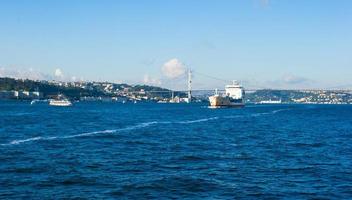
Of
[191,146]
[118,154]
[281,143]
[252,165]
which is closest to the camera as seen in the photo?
[252,165]

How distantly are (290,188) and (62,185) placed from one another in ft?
33.1

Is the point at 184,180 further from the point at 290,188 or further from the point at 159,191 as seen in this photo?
the point at 290,188

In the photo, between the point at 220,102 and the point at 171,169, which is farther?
the point at 220,102

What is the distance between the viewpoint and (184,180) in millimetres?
25656

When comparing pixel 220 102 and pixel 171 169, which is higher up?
pixel 220 102

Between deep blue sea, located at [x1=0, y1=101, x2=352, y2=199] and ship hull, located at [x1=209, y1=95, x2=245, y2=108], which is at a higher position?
ship hull, located at [x1=209, y1=95, x2=245, y2=108]

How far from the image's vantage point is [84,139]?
154 feet

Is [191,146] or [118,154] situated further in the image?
[191,146]

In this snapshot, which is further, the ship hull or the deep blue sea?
the ship hull

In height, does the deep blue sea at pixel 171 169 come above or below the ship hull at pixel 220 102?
below

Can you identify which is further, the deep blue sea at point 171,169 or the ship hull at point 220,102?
the ship hull at point 220,102

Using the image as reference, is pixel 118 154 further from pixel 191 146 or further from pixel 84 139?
pixel 84 139

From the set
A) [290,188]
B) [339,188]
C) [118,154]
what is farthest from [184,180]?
[118,154]

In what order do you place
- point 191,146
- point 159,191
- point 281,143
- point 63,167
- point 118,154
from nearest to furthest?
point 159,191 → point 63,167 → point 118,154 → point 191,146 → point 281,143
